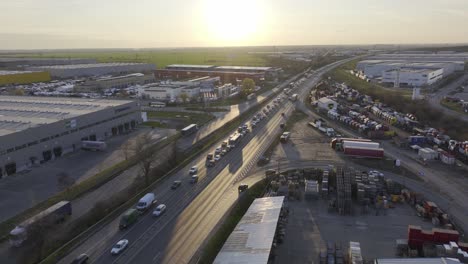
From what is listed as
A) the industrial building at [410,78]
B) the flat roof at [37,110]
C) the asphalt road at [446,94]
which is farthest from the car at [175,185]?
the industrial building at [410,78]

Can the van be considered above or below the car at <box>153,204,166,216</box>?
above

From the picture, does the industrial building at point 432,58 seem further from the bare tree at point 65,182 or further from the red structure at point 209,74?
the bare tree at point 65,182

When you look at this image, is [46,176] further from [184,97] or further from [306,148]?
[184,97]

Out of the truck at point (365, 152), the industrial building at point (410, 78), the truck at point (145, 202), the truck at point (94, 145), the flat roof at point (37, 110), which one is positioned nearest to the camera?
the truck at point (145, 202)

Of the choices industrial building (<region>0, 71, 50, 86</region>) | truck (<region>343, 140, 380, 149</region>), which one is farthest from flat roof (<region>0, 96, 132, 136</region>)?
industrial building (<region>0, 71, 50, 86</region>)

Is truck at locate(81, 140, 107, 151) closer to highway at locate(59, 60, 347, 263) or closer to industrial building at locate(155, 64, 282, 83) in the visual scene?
highway at locate(59, 60, 347, 263)

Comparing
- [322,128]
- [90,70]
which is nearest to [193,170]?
[322,128]

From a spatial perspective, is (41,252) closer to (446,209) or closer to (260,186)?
(260,186)
